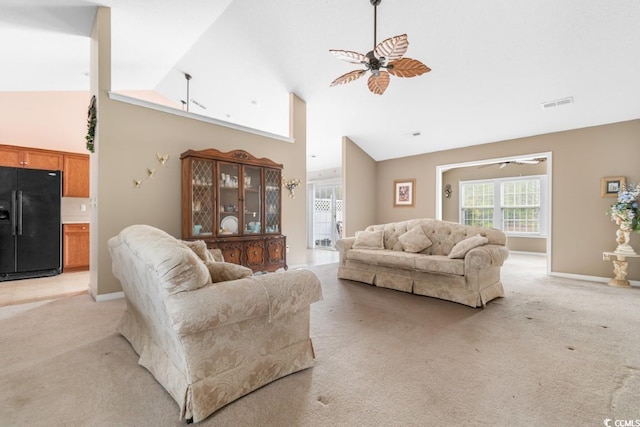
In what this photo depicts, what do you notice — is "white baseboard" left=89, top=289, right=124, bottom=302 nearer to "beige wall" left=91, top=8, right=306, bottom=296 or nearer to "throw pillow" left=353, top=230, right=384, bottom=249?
"beige wall" left=91, top=8, right=306, bottom=296

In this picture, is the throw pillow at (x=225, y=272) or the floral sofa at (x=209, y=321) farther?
the throw pillow at (x=225, y=272)

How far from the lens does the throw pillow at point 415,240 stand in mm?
4031

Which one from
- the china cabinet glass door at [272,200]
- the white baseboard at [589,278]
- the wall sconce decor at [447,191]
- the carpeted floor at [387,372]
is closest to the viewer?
the carpeted floor at [387,372]

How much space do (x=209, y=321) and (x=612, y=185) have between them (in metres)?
6.12

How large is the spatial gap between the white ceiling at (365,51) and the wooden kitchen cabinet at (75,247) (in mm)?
2534

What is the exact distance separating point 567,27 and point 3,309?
22.8ft

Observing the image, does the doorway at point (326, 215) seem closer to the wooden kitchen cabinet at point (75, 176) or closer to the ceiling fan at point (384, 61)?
the ceiling fan at point (384, 61)

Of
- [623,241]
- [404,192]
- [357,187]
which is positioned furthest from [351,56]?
[623,241]

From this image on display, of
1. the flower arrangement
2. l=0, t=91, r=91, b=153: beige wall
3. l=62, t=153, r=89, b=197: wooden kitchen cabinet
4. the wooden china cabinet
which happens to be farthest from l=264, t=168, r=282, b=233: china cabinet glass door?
the flower arrangement

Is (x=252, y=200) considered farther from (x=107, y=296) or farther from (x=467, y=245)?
(x=467, y=245)

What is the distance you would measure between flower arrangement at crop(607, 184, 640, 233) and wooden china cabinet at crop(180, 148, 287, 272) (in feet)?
16.6

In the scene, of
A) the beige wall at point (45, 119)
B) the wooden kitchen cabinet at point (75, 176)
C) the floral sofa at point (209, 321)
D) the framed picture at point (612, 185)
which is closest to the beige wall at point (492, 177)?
the framed picture at point (612, 185)

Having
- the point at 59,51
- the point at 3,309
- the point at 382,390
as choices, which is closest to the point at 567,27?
the point at 382,390

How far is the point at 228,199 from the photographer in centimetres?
409
